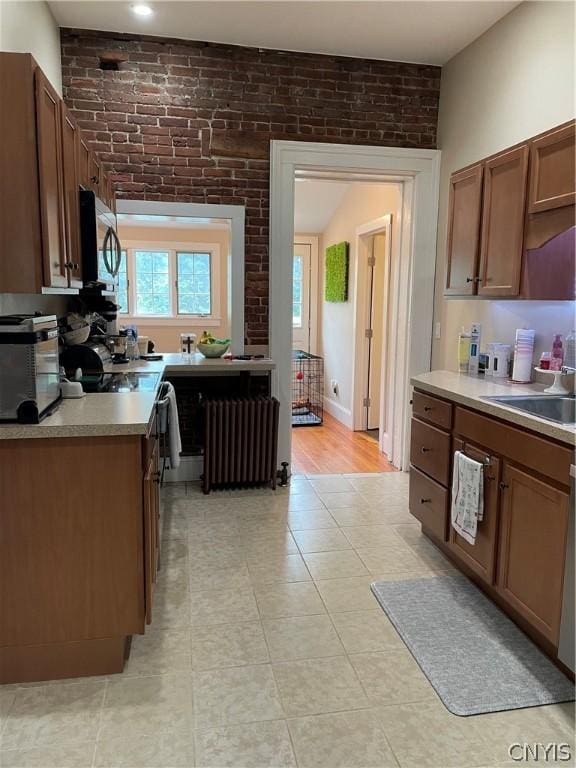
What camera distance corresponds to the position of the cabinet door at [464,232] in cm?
300

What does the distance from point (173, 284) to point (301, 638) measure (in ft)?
19.1

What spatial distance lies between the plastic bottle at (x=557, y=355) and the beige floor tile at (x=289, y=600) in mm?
1635

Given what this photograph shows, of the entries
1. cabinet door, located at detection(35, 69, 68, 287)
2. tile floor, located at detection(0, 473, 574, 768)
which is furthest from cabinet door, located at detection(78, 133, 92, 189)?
tile floor, located at detection(0, 473, 574, 768)

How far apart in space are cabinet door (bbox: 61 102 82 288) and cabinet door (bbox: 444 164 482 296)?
2.06 metres

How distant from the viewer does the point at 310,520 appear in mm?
3461

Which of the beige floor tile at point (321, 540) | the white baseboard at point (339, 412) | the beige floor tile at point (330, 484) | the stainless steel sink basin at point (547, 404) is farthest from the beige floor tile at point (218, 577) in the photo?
the white baseboard at point (339, 412)

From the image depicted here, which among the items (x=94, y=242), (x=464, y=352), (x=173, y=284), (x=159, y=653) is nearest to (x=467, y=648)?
(x=159, y=653)

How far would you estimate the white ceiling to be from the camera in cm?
320

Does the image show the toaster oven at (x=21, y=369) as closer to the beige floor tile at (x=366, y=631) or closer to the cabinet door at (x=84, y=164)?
the cabinet door at (x=84, y=164)

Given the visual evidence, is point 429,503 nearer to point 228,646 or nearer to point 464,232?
point 228,646

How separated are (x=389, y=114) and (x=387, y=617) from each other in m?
3.43

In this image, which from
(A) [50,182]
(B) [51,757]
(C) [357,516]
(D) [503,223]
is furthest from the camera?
(C) [357,516]

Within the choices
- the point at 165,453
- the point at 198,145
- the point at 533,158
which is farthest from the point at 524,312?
the point at 198,145

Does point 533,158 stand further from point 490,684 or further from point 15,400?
point 15,400
